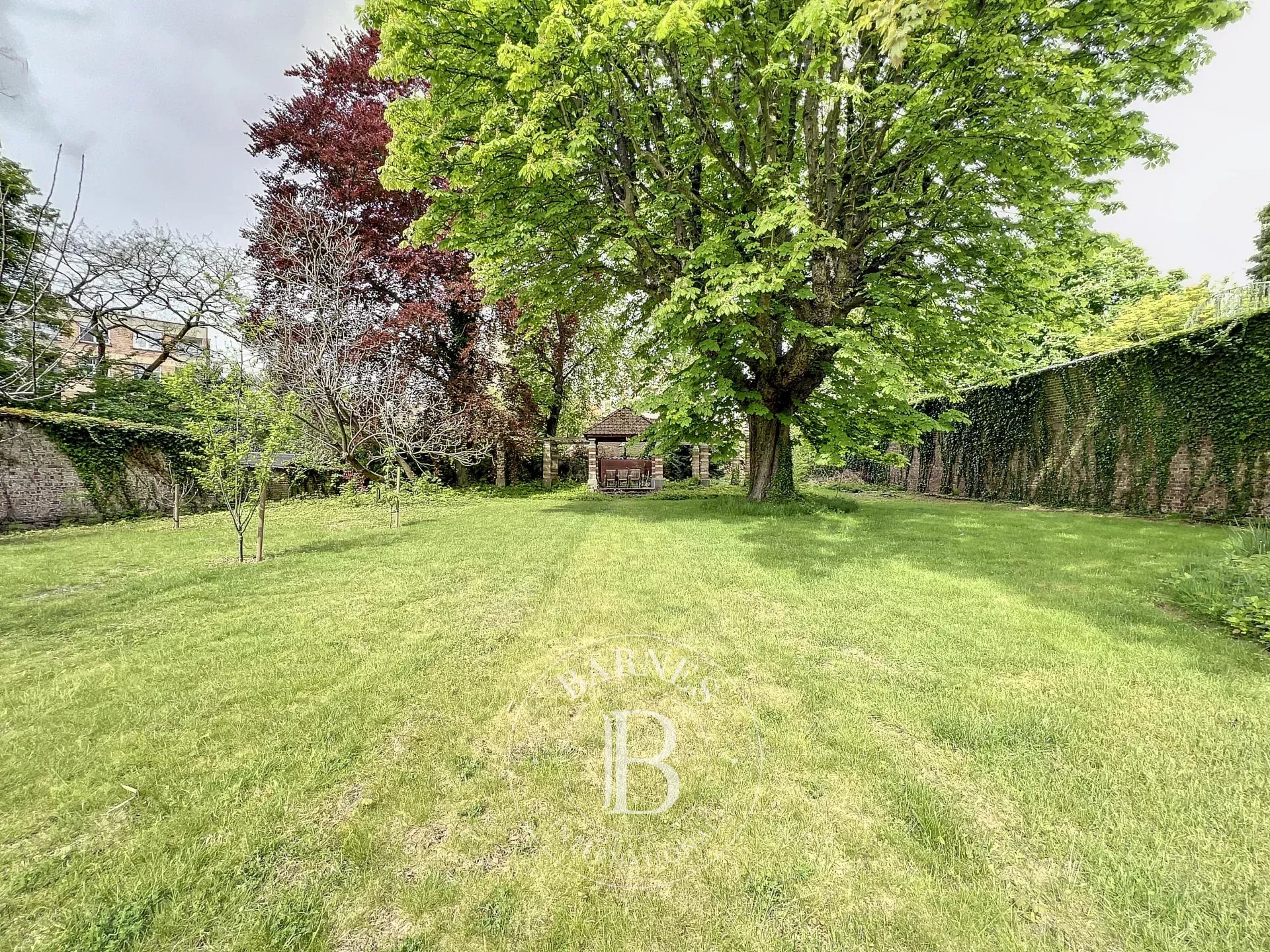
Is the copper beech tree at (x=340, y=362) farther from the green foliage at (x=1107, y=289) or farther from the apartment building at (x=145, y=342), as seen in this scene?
the green foliage at (x=1107, y=289)

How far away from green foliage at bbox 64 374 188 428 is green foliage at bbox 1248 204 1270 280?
146ft

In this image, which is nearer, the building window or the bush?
the bush

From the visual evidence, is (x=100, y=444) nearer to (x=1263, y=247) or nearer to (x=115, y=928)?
(x=115, y=928)

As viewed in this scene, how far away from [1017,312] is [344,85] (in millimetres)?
21626

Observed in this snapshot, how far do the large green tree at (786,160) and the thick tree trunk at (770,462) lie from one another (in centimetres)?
7

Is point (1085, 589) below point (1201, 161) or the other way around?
below

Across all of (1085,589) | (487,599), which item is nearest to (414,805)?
(487,599)

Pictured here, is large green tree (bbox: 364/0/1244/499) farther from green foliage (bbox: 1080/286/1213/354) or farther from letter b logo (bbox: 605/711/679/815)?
green foliage (bbox: 1080/286/1213/354)

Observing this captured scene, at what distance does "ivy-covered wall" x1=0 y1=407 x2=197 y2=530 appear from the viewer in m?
9.80

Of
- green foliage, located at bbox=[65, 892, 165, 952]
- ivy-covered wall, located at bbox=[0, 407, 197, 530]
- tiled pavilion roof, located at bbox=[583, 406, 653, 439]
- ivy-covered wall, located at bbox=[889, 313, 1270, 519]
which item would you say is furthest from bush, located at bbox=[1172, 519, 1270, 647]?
ivy-covered wall, located at bbox=[0, 407, 197, 530]

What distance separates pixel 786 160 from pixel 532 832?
11358mm

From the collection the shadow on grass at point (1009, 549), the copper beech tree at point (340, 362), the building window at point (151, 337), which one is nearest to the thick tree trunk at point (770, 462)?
the shadow on grass at point (1009, 549)

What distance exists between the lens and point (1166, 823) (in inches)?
74.8

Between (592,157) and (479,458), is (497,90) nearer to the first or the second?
(592,157)
